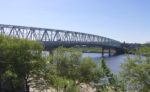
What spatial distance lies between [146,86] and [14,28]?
13099 cm

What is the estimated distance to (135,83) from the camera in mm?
31719

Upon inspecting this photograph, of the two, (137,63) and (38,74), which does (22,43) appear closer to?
(38,74)

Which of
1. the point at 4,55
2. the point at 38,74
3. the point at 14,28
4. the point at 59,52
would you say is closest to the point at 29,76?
the point at 38,74

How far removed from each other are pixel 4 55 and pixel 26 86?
5.07 m

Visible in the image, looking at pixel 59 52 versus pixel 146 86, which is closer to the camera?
pixel 146 86

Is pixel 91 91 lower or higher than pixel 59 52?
lower

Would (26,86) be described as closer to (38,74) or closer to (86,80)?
(38,74)

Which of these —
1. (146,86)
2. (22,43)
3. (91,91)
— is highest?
(22,43)

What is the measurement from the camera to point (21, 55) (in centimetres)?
4447

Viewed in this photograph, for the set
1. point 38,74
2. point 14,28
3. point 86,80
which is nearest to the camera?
point 38,74

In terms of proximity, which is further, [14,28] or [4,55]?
[14,28]

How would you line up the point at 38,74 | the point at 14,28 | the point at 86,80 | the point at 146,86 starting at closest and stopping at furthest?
1. the point at 146,86
2. the point at 38,74
3. the point at 86,80
4. the point at 14,28

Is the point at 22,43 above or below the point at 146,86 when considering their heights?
above

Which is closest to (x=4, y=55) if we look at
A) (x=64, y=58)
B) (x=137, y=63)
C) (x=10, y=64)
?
(x=10, y=64)
